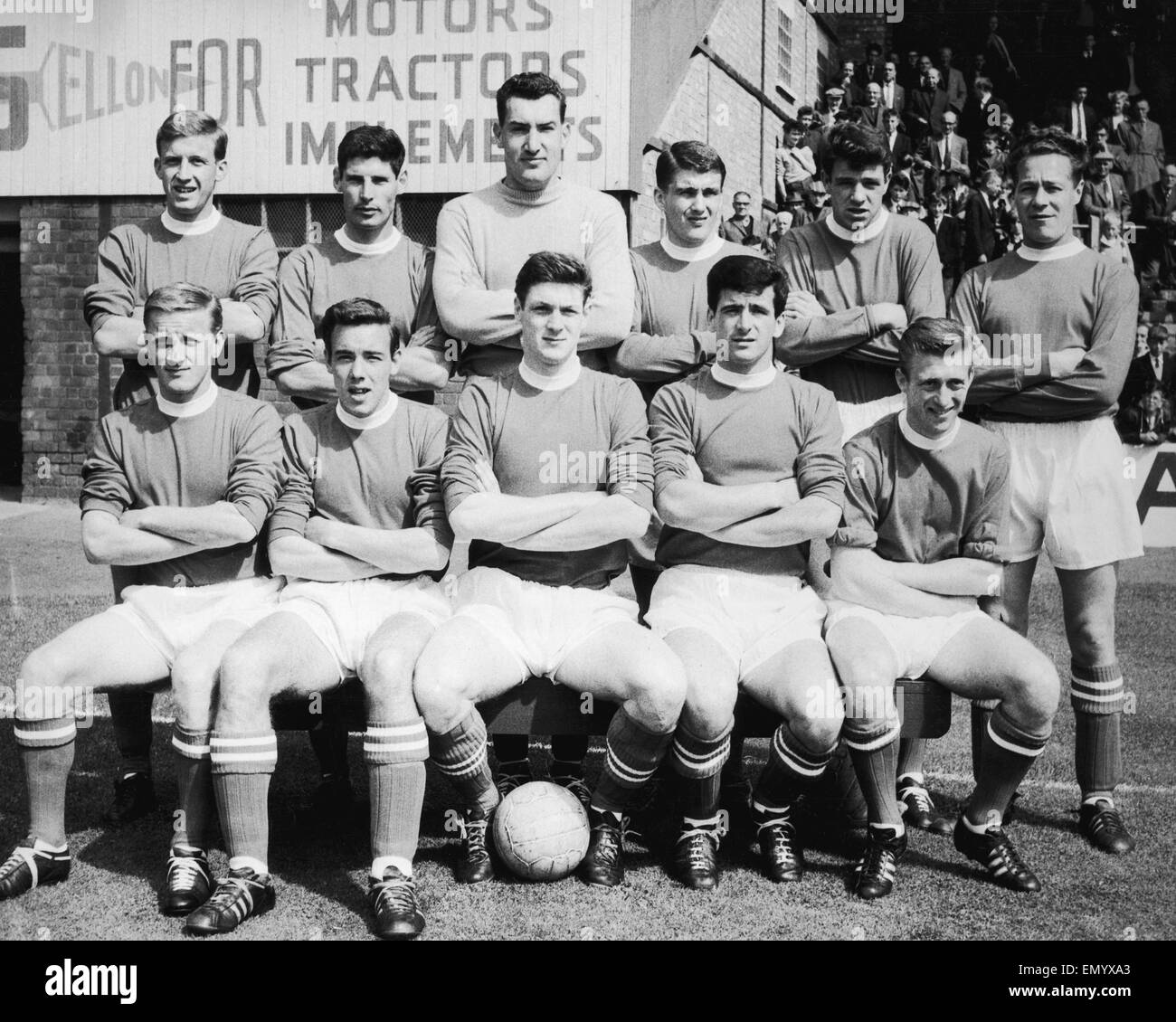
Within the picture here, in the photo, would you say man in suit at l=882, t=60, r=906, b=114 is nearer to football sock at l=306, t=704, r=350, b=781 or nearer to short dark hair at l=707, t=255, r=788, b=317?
short dark hair at l=707, t=255, r=788, b=317

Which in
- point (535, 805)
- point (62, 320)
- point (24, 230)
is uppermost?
point (24, 230)

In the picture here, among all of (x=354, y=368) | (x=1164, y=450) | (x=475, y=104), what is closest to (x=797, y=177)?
(x=475, y=104)

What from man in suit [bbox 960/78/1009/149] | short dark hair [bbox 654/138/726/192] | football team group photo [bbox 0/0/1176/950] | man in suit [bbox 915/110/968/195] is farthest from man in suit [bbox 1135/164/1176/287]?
short dark hair [bbox 654/138/726/192]

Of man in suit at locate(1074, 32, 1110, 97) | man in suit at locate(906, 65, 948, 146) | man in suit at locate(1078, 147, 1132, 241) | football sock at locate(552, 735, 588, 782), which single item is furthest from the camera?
man in suit at locate(1074, 32, 1110, 97)

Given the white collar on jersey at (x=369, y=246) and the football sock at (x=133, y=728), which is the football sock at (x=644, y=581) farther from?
the football sock at (x=133, y=728)

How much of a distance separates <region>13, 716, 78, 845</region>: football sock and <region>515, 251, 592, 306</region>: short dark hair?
2007mm

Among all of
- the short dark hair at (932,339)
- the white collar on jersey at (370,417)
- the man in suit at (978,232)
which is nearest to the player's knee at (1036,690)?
the short dark hair at (932,339)

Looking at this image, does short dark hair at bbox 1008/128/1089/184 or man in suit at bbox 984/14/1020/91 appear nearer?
short dark hair at bbox 1008/128/1089/184

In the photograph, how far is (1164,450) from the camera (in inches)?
442

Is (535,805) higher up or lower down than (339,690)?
lower down

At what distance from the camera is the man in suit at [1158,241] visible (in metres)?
13.7

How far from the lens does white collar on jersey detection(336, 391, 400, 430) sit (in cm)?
423

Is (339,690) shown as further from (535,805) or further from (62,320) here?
(62,320)

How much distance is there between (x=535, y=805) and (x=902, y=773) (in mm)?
1686
